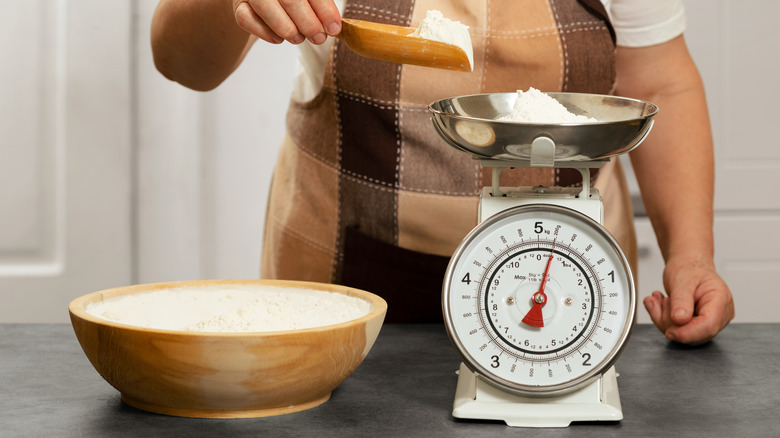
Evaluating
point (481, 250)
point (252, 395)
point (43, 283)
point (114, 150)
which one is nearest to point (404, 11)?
point (481, 250)

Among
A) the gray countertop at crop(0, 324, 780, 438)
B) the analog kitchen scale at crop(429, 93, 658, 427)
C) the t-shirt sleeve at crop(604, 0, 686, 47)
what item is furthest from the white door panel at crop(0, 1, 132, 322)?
the analog kitchen scale at crop(429, 93, 658, 427)

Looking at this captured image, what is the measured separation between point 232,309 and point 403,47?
33 centimetres

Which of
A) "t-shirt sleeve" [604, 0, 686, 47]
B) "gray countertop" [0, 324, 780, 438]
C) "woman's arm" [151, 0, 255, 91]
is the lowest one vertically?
"gray countertop" [0, 324, 780, 438]

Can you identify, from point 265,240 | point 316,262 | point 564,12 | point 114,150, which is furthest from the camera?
point 114,150

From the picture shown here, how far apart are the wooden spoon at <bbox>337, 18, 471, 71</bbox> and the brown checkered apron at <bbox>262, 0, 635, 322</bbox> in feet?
1.40

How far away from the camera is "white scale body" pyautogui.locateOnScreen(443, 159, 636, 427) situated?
747mm

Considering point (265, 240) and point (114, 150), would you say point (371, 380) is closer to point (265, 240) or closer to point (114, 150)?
point (265, 240)

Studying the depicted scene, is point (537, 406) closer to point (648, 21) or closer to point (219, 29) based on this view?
point (219, 29)

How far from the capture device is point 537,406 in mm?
754

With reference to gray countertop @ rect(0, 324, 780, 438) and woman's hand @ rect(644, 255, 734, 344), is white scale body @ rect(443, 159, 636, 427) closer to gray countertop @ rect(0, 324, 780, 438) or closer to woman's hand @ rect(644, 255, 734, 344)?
gray countertop @ rect(0, 324, 780, 438)

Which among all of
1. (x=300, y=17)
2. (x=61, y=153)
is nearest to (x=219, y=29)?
(x=300, y=17)

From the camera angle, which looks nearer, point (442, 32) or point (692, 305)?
point (442, 32)

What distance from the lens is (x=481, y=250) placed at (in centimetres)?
76

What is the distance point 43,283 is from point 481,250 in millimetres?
1810
